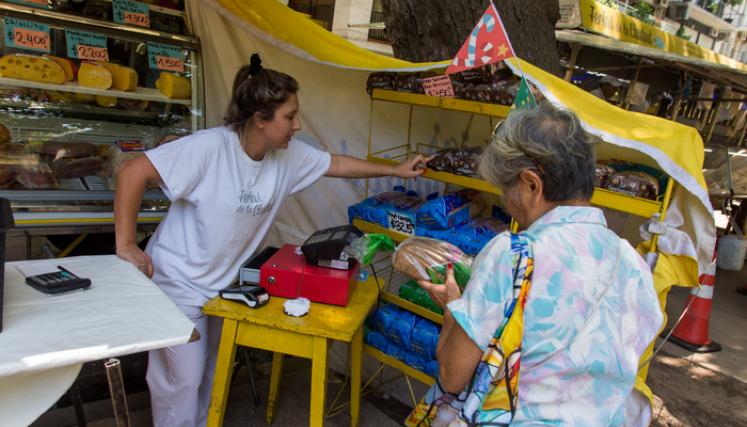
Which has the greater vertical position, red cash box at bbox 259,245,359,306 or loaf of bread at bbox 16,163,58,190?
loaf of bread at bbox 16,163,58,190

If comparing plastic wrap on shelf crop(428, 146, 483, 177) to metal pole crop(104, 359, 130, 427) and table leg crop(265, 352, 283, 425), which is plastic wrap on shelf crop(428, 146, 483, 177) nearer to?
table leg crop(265, 352, 283, 425)

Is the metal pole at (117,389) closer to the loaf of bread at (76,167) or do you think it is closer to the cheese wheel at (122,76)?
the loaf of bread at (76,167)

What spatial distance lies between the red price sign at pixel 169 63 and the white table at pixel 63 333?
1.76 metres

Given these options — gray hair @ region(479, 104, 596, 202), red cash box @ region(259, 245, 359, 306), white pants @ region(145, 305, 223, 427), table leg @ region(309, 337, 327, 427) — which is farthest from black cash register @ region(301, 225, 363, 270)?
gray hair @ region(479, 104, 596, 202)

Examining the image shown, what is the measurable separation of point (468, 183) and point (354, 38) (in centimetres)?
983

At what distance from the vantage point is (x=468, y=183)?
87.4 inches

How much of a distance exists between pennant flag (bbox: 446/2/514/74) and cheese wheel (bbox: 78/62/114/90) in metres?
2.07

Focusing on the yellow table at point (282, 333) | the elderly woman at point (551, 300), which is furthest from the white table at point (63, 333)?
the elderly woman at point (551, 300)

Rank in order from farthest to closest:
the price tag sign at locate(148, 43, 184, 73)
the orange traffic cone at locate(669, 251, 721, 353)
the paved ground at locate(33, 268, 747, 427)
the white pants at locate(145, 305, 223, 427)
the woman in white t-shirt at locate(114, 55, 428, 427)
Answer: the orange traffic cone at locate(669, 251, 721, 353) → the price tag sign at locate(148, 43, 184, 73) → the paved ground at locate(33, 268, 747, 427) → the white pants at locate(145, 305, 223, 427) → the woman in white t-shirt at locate(114, 55, 428, 427)

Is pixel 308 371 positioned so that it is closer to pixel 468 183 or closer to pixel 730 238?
pixel 468 183

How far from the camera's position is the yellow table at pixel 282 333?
5.85ft

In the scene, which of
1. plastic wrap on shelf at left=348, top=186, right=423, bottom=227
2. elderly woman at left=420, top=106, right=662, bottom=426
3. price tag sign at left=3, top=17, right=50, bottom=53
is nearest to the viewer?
elderly woman at left=420, top=106, right=662, bottom=426

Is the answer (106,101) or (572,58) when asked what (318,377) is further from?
(572,58)

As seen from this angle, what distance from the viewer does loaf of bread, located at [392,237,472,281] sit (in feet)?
5.90
